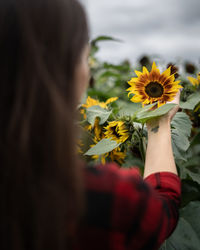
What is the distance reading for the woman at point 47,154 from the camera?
411mm

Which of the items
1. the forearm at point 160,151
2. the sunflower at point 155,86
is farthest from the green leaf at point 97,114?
the forearm at point 160,151

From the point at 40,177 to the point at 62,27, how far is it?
22cm

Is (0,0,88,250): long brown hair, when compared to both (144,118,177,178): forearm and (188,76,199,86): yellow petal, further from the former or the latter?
(188,76,199,86): yellow petal

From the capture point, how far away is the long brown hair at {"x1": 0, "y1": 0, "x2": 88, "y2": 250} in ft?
1.34

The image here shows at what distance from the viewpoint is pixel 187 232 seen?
0.89 m

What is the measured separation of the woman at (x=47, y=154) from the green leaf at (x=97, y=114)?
391 mm

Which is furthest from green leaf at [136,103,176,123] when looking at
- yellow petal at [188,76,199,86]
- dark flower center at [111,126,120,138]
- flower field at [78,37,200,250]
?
yellow petal at [188,76,199,86]

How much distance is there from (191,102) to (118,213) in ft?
1.81

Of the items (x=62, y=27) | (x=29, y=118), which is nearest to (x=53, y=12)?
(x=62, y=27)

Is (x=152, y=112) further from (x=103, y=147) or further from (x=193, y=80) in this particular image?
(x=193, y=80)

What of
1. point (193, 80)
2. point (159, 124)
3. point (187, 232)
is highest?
point (193, 80)

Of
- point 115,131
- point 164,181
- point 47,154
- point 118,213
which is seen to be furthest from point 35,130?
point 115,131

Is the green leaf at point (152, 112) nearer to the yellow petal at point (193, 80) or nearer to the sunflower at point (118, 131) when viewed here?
the sunflower at point (118, 131)

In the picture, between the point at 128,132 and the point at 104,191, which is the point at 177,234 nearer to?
the point at 128,132
